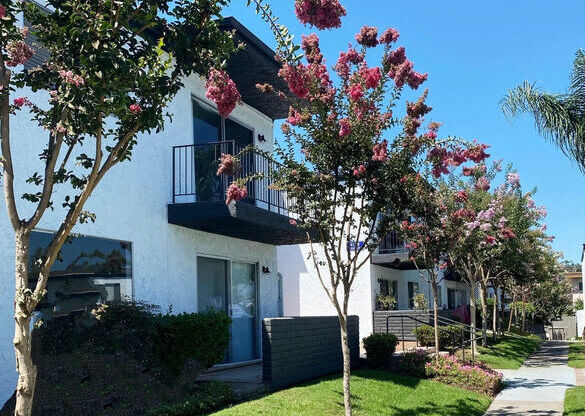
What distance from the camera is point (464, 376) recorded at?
1360 centimetres

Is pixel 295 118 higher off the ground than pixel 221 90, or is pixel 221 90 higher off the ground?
pixel 295 118

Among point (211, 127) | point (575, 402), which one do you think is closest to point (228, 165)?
point (211, 127)

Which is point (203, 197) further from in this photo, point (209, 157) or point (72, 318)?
point (72, 318)

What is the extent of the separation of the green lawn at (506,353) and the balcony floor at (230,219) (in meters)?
7.70

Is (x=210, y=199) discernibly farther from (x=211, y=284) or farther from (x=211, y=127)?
(x=211, y=127)

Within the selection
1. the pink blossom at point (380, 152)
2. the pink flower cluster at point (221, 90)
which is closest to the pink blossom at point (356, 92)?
the pink blossom at point (380, 152)

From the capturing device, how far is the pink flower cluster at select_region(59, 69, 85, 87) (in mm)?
4938

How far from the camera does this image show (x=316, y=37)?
8633 millimetres

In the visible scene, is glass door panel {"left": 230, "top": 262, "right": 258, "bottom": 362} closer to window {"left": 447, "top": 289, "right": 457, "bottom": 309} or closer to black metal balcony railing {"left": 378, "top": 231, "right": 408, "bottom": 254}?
black metal balcony railing {"left": 378, "top": 231, "right": 408, "bottom": 254}

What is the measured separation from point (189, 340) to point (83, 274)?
72.7 inches

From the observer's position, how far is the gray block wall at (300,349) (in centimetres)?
1102

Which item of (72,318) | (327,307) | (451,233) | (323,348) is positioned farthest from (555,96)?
(327,307)

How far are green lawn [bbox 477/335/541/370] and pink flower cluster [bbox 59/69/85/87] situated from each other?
15.3 m

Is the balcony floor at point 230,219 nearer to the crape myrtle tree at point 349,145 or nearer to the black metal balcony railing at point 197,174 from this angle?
the black metal balcony railing at point 197,174
